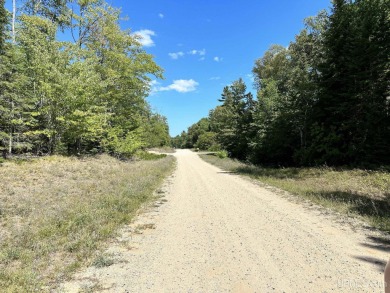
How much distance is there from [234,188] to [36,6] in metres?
21.8

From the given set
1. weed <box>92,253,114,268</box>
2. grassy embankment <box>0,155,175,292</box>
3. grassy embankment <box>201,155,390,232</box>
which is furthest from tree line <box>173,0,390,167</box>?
weed <box>92,253,114,268</box>

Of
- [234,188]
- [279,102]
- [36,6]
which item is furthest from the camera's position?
[279,102]

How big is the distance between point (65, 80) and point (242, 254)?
15589 mm

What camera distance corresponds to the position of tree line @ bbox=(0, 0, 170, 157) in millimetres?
16016

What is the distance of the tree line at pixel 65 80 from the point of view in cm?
1602

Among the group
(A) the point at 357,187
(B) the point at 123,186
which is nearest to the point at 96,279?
(B) the point at 123,186

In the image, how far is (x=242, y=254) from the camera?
507 cm

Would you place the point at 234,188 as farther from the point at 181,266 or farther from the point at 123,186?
the point at 181,266

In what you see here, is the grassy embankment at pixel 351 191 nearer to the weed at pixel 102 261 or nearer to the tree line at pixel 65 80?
the weed at pixel 102 261

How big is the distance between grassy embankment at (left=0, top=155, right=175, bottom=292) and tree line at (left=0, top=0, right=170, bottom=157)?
14.3ft

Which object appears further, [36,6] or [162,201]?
[36,6]

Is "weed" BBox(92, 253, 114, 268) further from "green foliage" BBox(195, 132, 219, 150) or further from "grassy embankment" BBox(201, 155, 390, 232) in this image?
"green foliage" BBox(195, 132, 219, 150)

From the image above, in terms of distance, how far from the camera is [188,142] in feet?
400

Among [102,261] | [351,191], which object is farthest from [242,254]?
[351,191]
